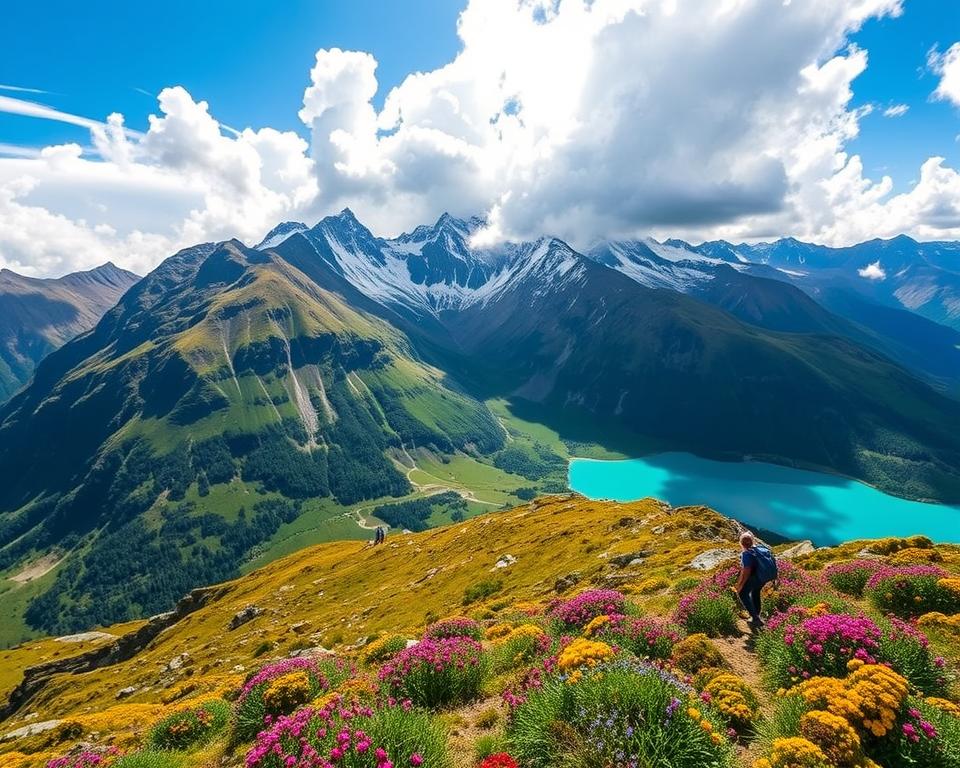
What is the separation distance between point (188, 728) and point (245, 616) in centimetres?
7993

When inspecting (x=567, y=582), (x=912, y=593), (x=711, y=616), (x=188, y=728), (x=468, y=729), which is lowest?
(x=567, y=582)

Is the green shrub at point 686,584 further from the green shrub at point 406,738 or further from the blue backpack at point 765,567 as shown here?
the green shrub at point 406,738

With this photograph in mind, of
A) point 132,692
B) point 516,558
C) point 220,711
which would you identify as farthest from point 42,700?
point 220,711

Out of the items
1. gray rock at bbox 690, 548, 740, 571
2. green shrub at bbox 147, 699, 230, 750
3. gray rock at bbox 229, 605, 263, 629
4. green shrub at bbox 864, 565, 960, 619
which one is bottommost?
gray rock at bbox 229, 605, 263, 629

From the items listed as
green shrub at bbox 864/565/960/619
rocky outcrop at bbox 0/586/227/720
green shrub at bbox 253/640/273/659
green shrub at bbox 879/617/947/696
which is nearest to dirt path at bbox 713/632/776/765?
green shrub at bbox 879/617/947/696

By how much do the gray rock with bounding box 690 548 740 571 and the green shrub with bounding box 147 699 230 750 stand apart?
29.0m

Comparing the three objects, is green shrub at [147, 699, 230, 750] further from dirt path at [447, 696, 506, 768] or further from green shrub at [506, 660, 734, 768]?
green shrub at [506, 660, 734, 768]

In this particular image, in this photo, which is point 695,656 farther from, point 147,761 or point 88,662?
point 88,662

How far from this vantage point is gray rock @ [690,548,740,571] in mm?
34225

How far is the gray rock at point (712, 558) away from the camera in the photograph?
112 feet

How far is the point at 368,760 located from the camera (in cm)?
960

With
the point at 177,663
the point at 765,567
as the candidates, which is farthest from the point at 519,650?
the point at 177,663

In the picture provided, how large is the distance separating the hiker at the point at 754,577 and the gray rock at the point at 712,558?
14.8 m

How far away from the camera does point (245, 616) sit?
8494 centimetres
